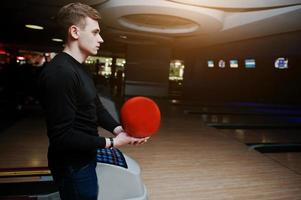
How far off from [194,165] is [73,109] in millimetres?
2929

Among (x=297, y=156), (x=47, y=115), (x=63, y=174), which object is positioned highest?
(x=47, y=115)

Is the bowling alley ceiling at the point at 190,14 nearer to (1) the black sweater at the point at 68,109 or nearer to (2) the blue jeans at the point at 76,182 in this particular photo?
(1) the black sweater at the point at 68,109

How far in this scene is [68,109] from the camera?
3.19 feet

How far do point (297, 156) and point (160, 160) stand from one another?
2.47 metres

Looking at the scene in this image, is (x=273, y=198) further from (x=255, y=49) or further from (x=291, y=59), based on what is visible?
(x=291, y=59)

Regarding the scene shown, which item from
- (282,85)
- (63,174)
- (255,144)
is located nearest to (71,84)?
(63,174)

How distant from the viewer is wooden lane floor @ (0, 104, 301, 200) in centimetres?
284

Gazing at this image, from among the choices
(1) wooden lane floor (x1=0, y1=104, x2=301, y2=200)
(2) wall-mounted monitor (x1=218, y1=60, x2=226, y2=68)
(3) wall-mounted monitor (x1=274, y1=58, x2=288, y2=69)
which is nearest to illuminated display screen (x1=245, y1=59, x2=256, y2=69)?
(3) wall-mounted monitor (x1=274, y1=58, x2=288, y2=69)

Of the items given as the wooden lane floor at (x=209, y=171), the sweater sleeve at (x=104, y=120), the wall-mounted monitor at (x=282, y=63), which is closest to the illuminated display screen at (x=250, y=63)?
the wall-mounted monitor at (x=282, y=63)

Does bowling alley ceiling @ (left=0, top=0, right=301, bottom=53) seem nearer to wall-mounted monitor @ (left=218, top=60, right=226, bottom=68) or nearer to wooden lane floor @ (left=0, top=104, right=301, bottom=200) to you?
wooden lane floor @ (left=0, top=104, right=301, bottom=200)

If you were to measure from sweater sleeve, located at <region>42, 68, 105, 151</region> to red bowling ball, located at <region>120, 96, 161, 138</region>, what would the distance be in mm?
183

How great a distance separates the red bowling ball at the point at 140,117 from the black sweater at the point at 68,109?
0.14m

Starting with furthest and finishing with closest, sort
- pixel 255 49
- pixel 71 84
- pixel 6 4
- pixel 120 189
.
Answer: pixel 255 49
pixel 6 4
pixel 120 189
pixel 71 84

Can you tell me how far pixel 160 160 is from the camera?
3.75m
